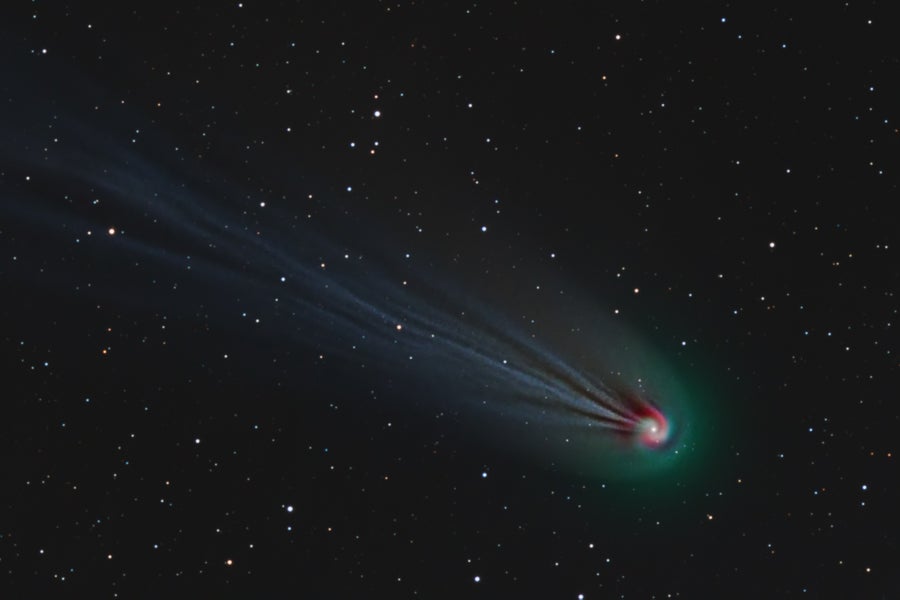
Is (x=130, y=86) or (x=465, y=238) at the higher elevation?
(x=130, y=86)

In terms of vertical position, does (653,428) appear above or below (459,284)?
below

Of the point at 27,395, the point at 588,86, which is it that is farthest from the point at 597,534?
the point at 27,395

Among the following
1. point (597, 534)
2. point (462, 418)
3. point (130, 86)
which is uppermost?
point (130, 86)

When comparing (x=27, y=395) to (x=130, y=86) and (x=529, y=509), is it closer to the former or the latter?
(x=130, y=86)

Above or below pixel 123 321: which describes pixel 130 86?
above

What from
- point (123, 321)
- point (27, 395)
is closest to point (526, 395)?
point (123, 321)

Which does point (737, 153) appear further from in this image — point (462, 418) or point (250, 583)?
point (250, 583)
